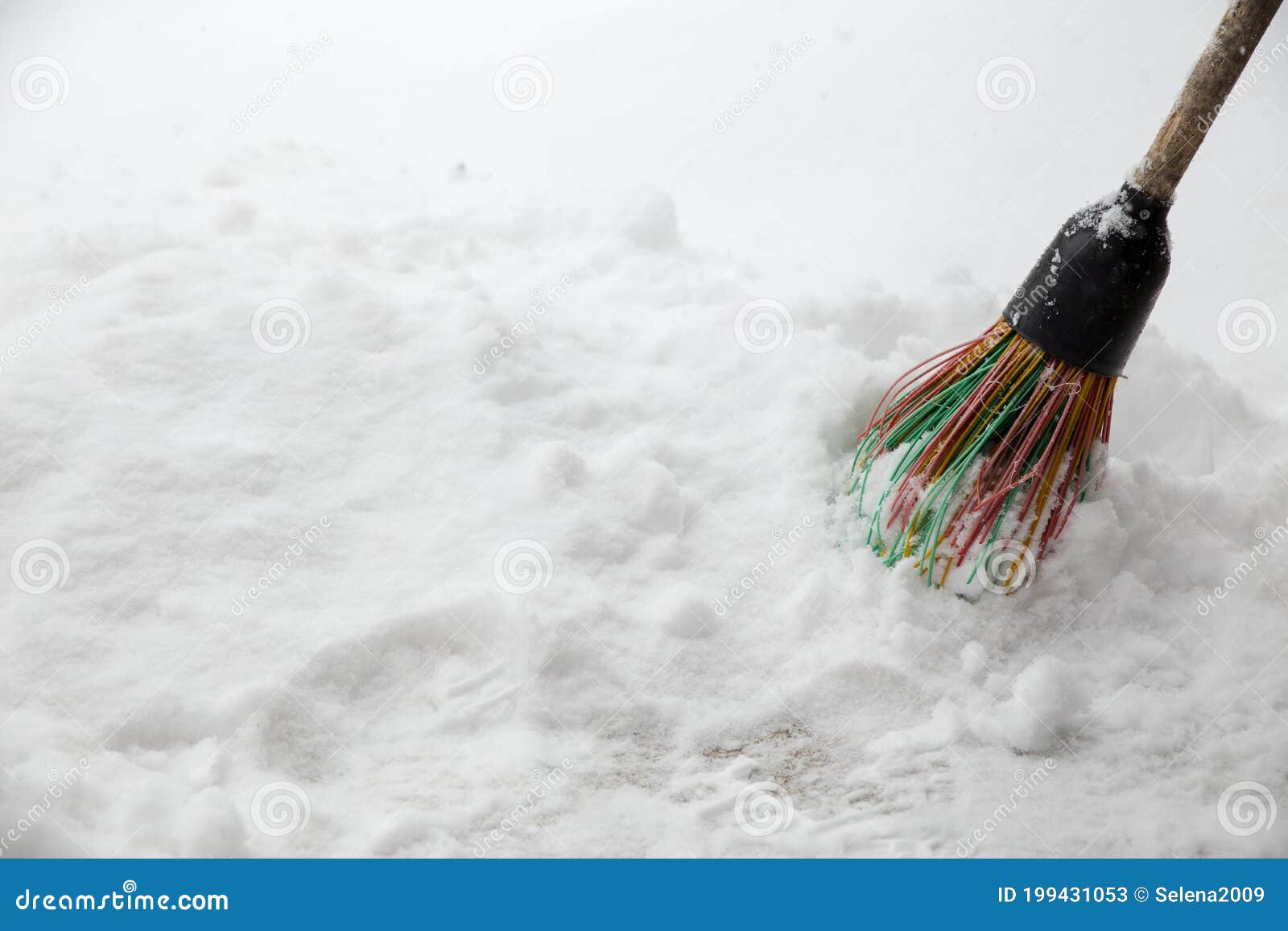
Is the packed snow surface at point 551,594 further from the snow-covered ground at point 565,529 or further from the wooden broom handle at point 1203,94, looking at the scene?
the wooden broom handle at point 1203,94

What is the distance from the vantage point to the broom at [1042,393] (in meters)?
1.65

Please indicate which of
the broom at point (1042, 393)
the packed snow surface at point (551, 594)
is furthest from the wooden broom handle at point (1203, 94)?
the packed snow surface at point (551, 594)

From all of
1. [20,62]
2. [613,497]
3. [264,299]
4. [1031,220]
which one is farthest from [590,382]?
[20,62]

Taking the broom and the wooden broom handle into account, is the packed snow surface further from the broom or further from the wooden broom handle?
the wooden broom handle

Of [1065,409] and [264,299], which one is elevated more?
[264,299]

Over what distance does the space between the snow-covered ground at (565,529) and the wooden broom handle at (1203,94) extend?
0.49 m

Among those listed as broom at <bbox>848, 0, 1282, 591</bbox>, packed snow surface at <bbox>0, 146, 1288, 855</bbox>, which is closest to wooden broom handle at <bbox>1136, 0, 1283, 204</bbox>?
broom at <bbox>848, 0, 1282, 591</bbox>

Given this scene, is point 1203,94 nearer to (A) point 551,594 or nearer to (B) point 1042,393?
(B) point 1042,393

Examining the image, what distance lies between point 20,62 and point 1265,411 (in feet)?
11.1

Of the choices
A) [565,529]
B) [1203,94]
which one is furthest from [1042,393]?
[565,529]

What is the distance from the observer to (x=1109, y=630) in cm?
175

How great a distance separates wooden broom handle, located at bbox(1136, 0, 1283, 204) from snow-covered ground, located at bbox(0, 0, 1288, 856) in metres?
0.49

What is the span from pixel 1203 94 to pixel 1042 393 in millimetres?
497

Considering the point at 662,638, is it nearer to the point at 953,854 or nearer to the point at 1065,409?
the point at 953,854
